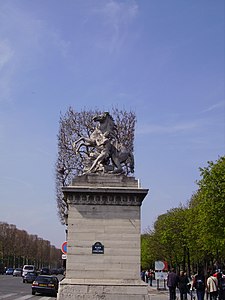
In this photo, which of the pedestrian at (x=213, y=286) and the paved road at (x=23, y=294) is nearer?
the pedestrian at (x=213, y=286)

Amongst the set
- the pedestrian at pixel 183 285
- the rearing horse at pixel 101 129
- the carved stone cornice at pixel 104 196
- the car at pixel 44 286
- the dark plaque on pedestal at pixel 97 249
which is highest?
the rearing horse at pixel 101 129

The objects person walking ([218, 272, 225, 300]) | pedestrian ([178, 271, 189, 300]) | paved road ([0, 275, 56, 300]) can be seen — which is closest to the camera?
person walking ([218, 272, 225, 300])

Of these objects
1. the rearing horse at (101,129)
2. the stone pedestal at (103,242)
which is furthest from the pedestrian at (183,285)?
the rearing horse at (101,129)

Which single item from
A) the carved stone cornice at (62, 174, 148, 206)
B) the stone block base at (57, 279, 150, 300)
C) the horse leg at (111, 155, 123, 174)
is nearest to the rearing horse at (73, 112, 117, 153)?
the horse leg at (111, 155, 123, 174)

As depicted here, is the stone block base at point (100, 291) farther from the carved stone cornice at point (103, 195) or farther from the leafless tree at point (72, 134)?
the leafless tree at point (72, 134)

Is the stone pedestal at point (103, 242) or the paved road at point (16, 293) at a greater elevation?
the stone pedestal at point (103, 242)

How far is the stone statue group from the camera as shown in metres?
20.3

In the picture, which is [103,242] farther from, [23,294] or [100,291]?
[23,294]

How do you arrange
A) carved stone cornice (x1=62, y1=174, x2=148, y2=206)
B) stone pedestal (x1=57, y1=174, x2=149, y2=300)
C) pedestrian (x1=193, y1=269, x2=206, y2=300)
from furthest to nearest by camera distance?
pedestrian (x1=193, y1=269, x2=206, y2=300), carved stone cornice (x1=62, y1=174, x2=148, y2=206), stone pedestal (x1=57, y1=174, x2=149, y2=300)

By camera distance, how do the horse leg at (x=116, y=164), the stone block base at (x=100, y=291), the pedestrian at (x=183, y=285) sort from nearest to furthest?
the stone block base at (x=100, y=291) < the horse leg at (x=116, y=164) < the pedestrian at (x=183, y=285)

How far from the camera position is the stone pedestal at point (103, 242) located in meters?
18.2

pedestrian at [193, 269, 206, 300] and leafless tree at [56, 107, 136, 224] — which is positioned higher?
leafless tree at [56, 107, 136, 224]

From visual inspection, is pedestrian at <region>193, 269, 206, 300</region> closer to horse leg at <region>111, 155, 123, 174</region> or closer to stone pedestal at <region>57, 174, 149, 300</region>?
→ stone pedestal at <region>57, 174, 149, 300</region>

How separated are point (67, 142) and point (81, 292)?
2214 cm
